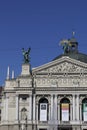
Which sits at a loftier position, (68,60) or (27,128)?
(68,60)

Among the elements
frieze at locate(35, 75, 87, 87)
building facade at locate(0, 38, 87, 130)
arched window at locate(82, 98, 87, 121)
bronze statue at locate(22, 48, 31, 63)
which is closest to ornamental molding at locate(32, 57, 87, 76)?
building facade at locate(0, 38, 87, 130)

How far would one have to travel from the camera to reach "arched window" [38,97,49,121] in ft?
261

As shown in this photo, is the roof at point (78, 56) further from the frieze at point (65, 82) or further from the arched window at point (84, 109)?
the arched window at point (84, 109)

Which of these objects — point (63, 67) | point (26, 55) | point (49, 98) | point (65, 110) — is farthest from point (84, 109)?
point (26, 55)

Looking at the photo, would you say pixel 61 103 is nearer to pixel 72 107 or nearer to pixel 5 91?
pixel 72 107

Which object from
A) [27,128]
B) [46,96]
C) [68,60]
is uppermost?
[68,60]

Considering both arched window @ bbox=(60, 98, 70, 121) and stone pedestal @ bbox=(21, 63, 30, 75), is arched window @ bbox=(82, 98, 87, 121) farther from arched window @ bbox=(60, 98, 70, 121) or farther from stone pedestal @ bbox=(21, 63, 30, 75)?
stone pedestal @ bbox=(21, 63, 30, 75)

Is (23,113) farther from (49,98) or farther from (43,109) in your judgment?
(49,98)

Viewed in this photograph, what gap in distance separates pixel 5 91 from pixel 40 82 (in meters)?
6.05

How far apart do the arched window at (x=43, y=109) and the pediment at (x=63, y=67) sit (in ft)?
15.4

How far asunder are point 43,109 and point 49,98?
202cm

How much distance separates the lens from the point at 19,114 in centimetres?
7956

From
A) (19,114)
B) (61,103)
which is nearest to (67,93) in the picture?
(61,103)

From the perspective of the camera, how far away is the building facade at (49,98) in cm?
7888
